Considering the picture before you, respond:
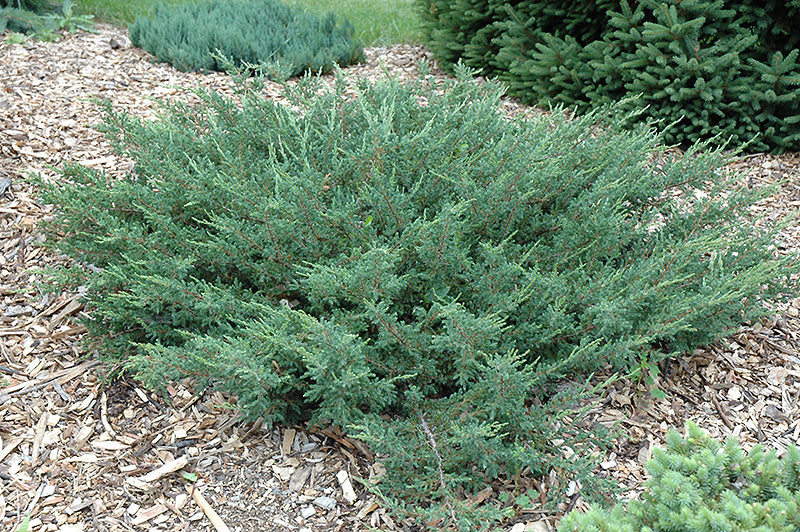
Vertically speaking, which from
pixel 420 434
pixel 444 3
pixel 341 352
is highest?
pixel 444 3

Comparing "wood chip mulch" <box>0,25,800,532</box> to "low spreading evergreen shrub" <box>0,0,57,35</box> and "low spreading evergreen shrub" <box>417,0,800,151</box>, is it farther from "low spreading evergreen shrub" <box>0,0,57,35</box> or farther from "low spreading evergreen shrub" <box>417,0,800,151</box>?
"low spreading evergreen shrub" <box>0,0,57,35</box>

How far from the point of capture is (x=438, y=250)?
2.50 metres

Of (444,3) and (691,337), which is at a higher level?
(444,3)

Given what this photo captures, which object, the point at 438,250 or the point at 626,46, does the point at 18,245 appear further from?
the point at 626,46

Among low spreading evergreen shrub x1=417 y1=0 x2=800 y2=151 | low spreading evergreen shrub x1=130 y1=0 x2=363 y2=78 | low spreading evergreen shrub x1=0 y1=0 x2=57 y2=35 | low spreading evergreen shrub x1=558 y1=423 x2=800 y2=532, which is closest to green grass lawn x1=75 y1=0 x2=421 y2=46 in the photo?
low spreading evergreen shrub x1=130 y1=0 x2=363 y2=78

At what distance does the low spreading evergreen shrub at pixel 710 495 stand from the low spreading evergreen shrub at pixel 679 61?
2.84 metres

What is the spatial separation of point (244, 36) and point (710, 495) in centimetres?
562

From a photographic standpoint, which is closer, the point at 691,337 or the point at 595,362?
the point at 595,362

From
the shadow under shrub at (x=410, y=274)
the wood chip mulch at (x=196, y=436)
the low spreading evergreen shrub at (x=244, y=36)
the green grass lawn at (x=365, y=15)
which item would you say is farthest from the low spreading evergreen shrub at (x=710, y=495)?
the green grass lawn at (x=365, y=15)

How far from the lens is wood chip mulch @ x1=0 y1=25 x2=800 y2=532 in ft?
7.52

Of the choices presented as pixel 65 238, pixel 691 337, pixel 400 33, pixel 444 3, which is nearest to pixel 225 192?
pixel 65 238

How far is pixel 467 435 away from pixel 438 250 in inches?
28.4

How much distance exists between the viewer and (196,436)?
258 cm

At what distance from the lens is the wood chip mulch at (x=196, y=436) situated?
2291 millimetres
